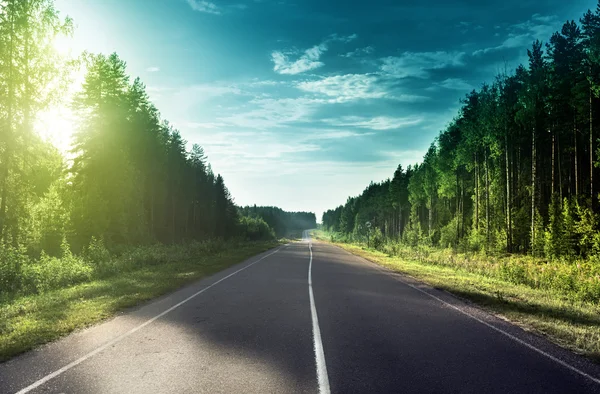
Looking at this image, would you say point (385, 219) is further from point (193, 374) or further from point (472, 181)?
point (193, 374)

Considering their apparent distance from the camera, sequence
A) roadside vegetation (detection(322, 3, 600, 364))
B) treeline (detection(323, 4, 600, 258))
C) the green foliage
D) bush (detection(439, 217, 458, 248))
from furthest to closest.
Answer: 1. the green foliage
2. bush (detection(439, 217, 458, 248))
3. treeline (detection(323, 4, 600, 258))
4. roadside vegetation (detection(322, 3, 600, 364))

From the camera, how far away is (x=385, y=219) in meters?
110

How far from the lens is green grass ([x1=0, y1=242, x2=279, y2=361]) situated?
750 centimetres

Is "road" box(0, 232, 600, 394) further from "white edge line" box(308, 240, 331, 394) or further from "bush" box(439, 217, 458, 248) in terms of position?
"bush" box(439, 217, 458, 248)

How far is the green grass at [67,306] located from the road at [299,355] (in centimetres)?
51

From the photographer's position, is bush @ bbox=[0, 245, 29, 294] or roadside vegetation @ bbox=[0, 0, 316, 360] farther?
bush @ bbox=[0, 245, 29, 294]

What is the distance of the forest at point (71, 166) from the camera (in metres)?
16.2

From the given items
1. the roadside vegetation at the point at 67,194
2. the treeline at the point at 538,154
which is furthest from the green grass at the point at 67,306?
the treeline at the point at 538,154

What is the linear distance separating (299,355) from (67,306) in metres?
7.63

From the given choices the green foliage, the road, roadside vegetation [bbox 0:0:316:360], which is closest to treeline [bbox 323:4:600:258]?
the road

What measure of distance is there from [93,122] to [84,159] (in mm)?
2908

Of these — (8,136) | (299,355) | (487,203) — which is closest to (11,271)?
(8,136)

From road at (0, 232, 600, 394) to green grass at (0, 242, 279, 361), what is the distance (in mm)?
512

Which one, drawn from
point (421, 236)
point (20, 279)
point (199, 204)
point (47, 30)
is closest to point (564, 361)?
→ point (20, 279)
